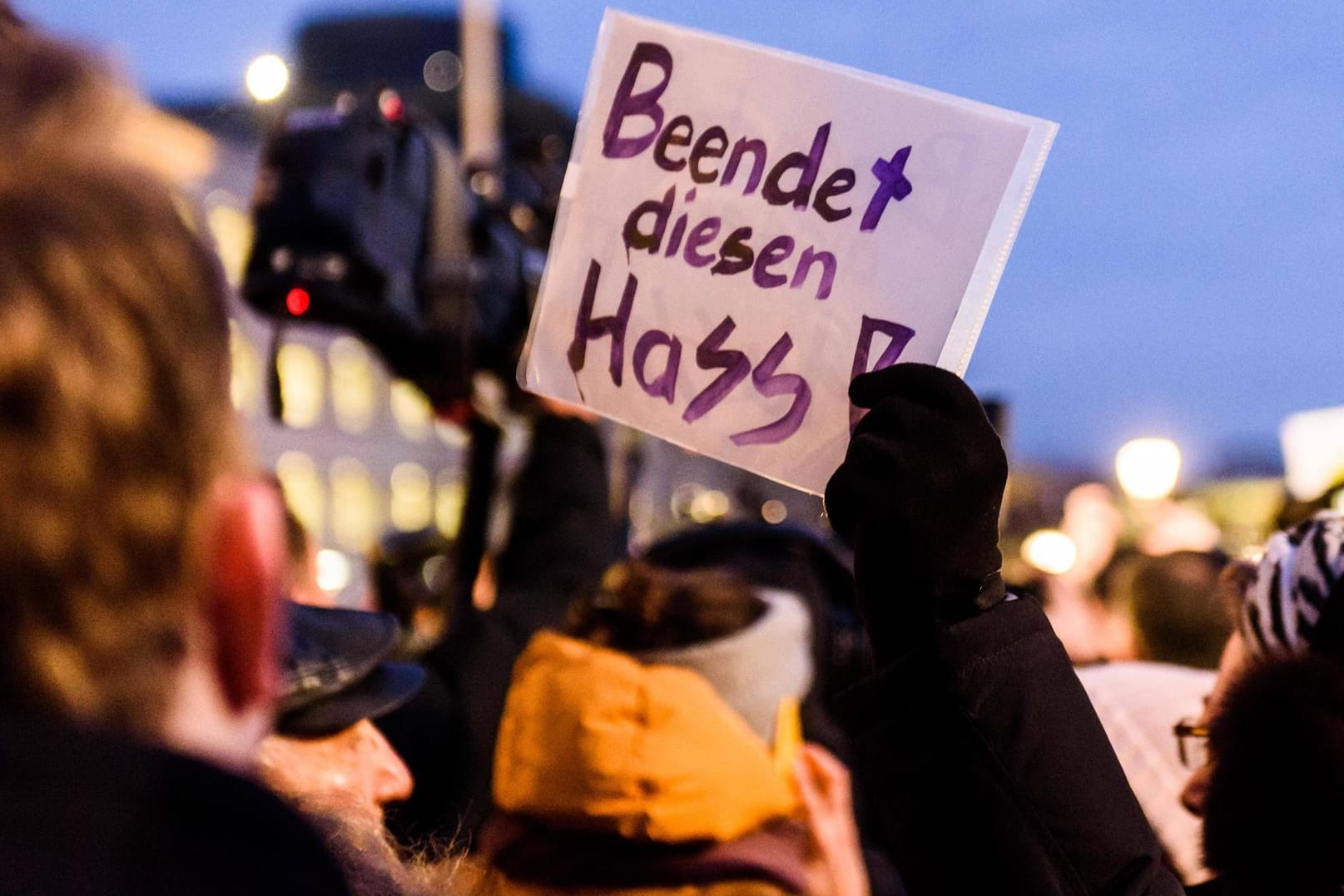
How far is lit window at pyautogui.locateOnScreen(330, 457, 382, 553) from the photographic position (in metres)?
43.6

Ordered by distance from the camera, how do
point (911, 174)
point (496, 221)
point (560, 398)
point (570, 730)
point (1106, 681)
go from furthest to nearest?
point (496, 221) < point (1106, 681) < point (570, 730) < point (560, 398) < point (911, 174)

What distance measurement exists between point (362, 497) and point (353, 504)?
0.41 meters

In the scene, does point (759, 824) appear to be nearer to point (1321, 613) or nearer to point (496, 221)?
point (1321, 613)

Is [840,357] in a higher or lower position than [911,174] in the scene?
lower

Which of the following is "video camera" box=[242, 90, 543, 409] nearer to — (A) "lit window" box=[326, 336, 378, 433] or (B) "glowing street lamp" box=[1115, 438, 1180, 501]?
(B) "glowing street lamp" box=[1115, 438, 1180, 501]

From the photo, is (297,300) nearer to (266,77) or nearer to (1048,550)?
(266,77)

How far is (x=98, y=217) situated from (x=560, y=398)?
41.7 inches

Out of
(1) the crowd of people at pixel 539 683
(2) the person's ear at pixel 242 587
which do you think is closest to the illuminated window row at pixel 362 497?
(1) the crowd of people at pixel 539 683

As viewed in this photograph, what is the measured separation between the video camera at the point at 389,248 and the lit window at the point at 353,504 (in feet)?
136

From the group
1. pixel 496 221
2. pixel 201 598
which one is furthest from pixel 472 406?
pixel 201 598

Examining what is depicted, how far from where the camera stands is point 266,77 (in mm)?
3363

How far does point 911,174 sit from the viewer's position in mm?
1467

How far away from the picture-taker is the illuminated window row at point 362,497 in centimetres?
4234

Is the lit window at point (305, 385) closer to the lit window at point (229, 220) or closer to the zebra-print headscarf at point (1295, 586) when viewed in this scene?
the lit window at point (229, 220)
